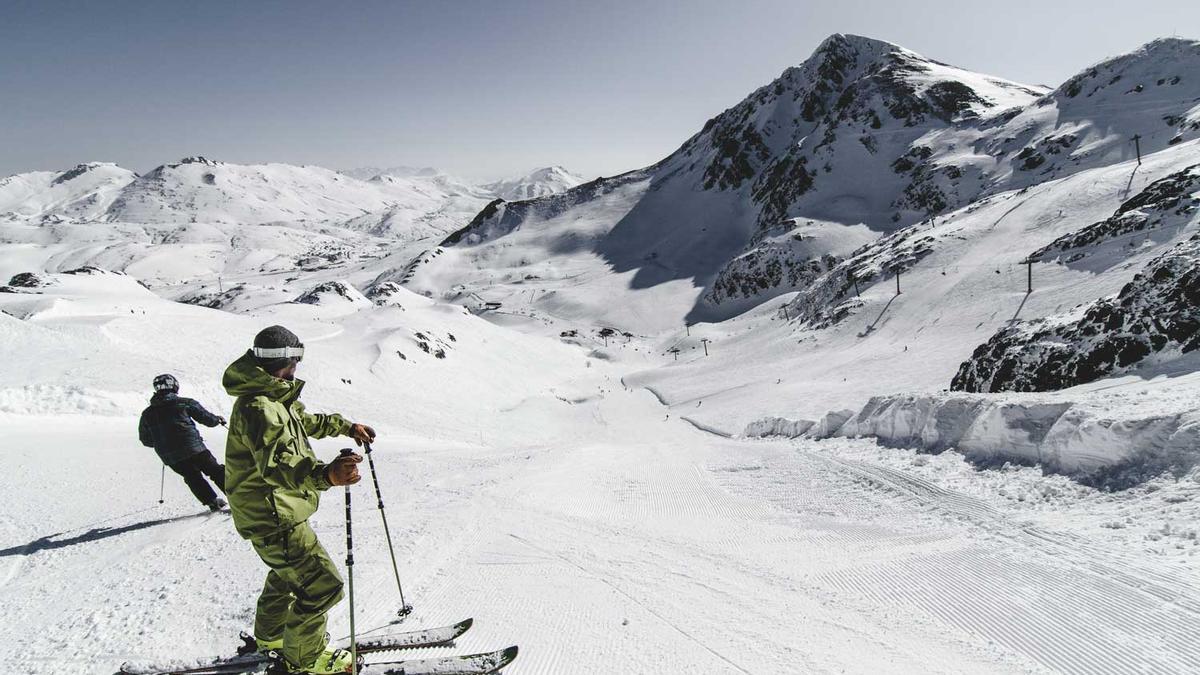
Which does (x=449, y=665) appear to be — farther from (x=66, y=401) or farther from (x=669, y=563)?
(x=66, y=401)

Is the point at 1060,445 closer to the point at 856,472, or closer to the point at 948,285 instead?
the point at 856,472

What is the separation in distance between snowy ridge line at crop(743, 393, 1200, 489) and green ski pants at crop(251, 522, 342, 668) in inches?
333

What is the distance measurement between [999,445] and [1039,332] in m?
9.67

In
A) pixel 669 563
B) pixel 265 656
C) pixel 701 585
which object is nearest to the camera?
pixel 265 656

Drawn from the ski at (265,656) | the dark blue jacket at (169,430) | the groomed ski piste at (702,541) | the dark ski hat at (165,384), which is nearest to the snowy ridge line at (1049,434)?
the groomed ski piste at (702,541)

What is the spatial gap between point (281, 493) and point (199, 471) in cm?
595

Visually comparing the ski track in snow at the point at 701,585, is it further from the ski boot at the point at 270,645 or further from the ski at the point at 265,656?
the ski boot at the point at 270,645

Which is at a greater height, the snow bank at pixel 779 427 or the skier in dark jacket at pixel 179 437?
the skier in dark jacket at pixel 179 437

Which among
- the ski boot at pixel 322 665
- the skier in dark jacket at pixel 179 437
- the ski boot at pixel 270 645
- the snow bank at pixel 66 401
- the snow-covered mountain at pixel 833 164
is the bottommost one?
the ski boot at pixel 322 665

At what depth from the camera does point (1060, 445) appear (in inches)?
290

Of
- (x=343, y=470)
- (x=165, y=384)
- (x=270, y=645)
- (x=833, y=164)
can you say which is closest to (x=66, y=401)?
(x=165, y=384)

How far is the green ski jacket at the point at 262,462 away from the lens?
3746mm

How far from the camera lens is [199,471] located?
8.31 m

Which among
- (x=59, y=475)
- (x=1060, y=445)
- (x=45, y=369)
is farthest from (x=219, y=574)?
(x=45, y=369)
